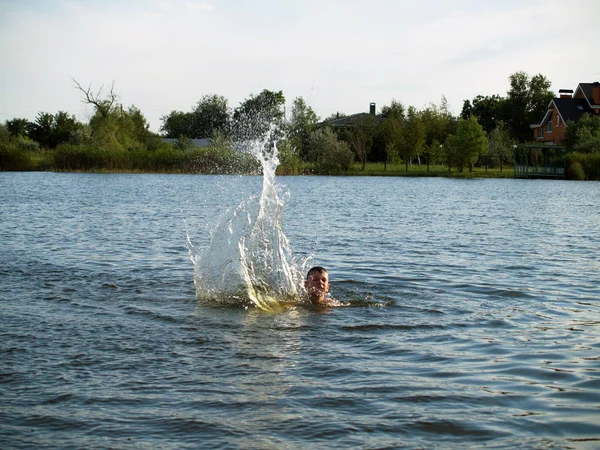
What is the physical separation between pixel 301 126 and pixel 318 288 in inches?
3344

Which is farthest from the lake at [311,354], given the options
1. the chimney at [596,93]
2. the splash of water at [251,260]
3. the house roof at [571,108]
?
the chimney at [596,93]

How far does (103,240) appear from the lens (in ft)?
68.9

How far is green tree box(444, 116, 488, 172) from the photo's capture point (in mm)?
82812

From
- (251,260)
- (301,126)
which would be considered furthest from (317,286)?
(301,126)

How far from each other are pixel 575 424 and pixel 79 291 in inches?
361

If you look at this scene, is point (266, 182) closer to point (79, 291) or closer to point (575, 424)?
point (79, 291)

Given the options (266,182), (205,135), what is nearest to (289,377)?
(266,182)

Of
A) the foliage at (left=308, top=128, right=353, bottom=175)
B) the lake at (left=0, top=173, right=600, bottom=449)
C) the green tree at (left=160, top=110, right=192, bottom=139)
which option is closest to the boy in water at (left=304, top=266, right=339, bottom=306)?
the lake at (left=0, top=173, right=600, bottom=449)

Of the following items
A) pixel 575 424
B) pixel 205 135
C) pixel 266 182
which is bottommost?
pixel 575 424

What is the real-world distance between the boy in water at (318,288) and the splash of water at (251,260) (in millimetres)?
438

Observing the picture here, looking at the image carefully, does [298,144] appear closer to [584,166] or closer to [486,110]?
[584,166]

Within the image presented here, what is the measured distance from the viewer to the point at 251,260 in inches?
521

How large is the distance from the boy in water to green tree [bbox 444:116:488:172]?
241ft

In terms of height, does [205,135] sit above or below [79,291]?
above
